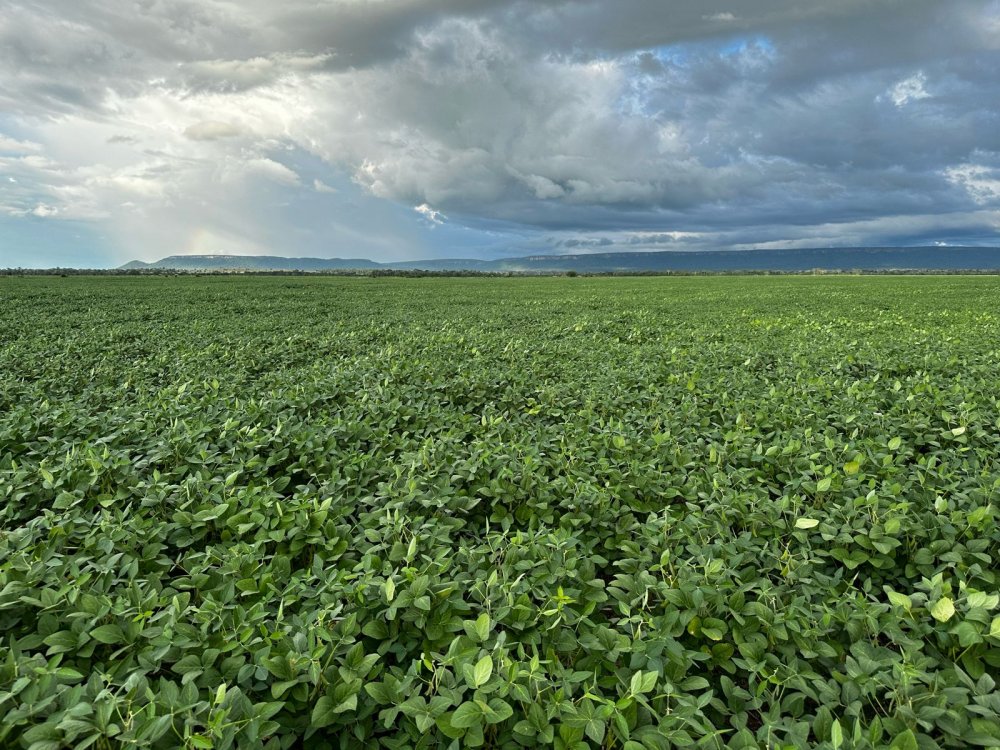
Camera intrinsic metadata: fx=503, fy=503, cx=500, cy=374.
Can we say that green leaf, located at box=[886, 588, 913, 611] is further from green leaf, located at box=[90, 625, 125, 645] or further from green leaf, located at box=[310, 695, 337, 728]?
green leaf, located at box=[90, 625, 125, 645]

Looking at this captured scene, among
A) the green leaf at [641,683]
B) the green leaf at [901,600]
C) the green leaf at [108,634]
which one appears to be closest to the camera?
the green leaf at [641,683]

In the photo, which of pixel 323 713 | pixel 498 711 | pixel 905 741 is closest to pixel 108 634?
Result: pixel 323 713

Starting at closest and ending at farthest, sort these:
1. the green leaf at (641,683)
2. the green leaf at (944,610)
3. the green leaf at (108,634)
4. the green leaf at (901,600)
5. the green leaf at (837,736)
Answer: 1. the green leaf at (837,736)
2. the green leaf at (641,683)
3. the green leaf at (108,634)
4. the green leaf at (944,610)
5. the green leaf at (901,600)

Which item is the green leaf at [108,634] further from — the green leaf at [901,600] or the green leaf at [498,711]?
the green leaf at [901,600]

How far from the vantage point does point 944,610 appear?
8.18 feet

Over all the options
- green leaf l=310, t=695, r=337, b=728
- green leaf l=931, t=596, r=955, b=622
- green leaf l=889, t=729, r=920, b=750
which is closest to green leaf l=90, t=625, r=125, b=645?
green leaf l=310, t=695, r=337, b=728

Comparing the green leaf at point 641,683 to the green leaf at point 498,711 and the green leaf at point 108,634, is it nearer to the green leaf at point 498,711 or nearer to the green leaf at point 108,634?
the green leaf at point 498,711

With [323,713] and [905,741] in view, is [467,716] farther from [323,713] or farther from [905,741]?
[905,741]

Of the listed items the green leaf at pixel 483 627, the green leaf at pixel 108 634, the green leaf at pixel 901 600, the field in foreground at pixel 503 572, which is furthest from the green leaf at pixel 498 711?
the green leaf at pixel 901 600

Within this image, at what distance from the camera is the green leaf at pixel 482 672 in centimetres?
203

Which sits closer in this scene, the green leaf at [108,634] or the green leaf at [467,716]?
the green leaf at [467,716]

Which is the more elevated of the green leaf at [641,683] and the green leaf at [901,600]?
the green leaf at [641,683]

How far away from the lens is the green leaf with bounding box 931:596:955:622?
2480 mm

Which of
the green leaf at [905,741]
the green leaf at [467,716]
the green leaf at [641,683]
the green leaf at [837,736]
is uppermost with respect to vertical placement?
the green leaf at [641,683]
